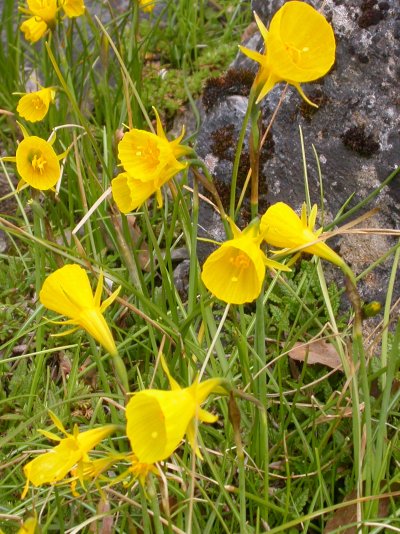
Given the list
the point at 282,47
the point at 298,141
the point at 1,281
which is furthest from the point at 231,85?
the point at 282,47

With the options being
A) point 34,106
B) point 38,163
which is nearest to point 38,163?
point 38,163

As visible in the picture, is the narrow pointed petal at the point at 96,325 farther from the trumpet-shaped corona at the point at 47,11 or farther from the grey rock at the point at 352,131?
the trumpet-shaped corona at the point at 47,11

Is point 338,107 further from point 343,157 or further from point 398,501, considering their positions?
point 398,501

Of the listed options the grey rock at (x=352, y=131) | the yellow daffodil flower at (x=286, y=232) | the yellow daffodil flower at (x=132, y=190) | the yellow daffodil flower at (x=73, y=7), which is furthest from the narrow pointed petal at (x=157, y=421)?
the yellow daffodil flower at (x=73, y=7)

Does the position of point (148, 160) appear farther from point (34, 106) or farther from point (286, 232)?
point (34, 106)

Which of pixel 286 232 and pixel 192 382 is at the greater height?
pixel 286 232
